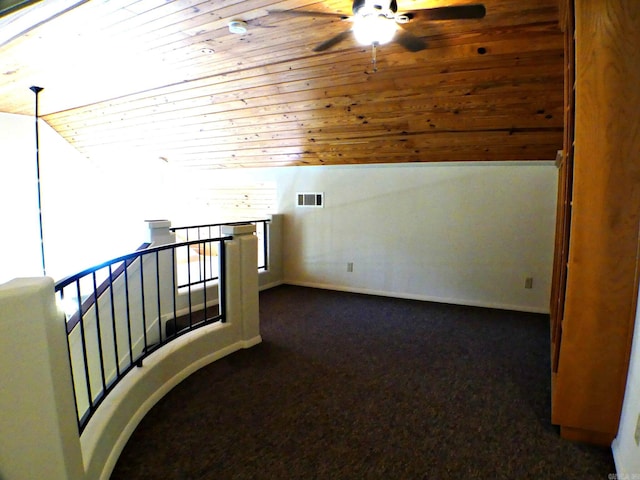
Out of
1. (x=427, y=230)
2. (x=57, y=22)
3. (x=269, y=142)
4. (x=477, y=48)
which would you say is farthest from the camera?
(x=269, y=142)

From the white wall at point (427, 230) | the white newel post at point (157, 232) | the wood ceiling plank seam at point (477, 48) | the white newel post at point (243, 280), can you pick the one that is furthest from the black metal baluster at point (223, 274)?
the white wall at point (427, 230)

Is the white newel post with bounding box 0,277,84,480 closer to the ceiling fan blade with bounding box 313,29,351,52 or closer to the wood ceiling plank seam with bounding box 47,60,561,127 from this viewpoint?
the ceiling fan blade with bounding box 313,29,351,52

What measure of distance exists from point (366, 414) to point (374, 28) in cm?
227

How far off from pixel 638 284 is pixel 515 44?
72.0 inches

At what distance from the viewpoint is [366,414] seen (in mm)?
2082

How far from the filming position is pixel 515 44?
2.53 meters

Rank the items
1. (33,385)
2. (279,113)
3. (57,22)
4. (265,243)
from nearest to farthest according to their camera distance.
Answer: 1. (33,385)
2. (57,22)
3. (279,113)
4. (265,243)

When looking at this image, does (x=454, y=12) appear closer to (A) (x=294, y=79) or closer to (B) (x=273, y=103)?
(A) (x=294, y=79)

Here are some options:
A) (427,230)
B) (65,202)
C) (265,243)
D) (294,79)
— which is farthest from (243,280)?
(65,202)

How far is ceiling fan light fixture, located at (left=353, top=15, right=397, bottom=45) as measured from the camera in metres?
2.04

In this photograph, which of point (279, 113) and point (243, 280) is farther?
point (279, 113)

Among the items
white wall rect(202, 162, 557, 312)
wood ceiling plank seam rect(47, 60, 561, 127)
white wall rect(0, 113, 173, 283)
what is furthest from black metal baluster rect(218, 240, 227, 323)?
white wall rect(0, 113, 173, 283)

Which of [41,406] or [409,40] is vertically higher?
[409,40]

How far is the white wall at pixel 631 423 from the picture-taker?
4.87ft
